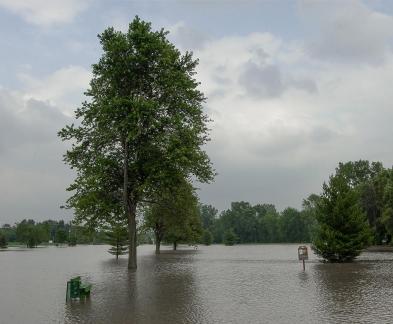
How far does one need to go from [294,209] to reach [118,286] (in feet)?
573

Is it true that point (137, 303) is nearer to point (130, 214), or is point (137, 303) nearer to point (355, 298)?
point (355, 298)

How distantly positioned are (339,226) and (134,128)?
21.3 metres

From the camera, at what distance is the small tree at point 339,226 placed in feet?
134

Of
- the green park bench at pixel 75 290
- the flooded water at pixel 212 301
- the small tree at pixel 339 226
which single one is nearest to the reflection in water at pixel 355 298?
the flooded water at pixel 212 301

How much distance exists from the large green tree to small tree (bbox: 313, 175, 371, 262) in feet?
40.4

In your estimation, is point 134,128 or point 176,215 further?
point 176,215

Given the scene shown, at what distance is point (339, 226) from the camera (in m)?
41.8

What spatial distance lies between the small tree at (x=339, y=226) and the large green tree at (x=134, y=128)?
12.3 metres

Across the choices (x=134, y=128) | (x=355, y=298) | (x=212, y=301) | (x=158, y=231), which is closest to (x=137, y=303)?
(x=212, y=301)

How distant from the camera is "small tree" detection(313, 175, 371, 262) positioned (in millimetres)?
40875

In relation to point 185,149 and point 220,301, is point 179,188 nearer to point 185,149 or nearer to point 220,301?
point 185,149

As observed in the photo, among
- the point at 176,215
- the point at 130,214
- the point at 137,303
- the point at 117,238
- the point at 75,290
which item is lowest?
the point at 137,303

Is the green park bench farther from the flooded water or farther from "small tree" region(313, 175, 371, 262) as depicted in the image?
"small tree" region(313, 175, 371, 262)

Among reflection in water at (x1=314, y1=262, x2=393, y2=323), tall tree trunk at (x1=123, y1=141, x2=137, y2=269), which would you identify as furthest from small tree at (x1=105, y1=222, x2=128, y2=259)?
reflection in water at (x1=314, y1=262, x2=393, y2=323)
